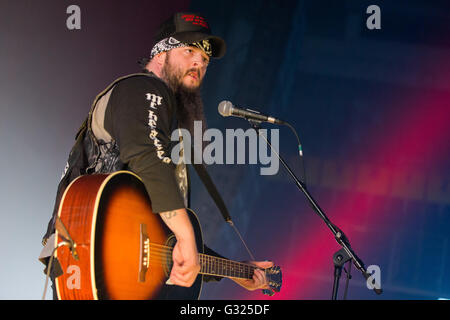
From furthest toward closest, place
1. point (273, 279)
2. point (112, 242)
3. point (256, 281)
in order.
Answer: point (273, 279)
point (256, 281)
point (112, 242)

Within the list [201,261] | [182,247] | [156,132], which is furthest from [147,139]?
[201,261]

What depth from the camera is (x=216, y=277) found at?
7.68ft

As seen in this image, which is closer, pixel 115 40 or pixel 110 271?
pixel 110 271

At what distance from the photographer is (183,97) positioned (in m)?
2.18

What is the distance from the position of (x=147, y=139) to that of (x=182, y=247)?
0.42 meters

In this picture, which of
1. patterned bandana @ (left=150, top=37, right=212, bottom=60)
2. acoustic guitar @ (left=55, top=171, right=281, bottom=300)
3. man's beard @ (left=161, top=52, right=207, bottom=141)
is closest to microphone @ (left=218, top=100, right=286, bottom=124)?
man's beard @ (left=161, top=52, right=207, bottom=141)

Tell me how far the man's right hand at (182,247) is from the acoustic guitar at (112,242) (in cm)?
10

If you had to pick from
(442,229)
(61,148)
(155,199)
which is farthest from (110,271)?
(442,229)

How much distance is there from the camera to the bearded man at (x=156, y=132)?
1.69 meters

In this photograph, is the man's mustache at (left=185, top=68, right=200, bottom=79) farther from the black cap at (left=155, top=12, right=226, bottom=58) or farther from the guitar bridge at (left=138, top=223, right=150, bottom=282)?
the guitar bridge at (left=138, top=223, right=150, bottom=282)

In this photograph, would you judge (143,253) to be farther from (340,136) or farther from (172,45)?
(340,136)

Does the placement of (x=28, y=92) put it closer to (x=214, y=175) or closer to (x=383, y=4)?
(x=214, y=175)

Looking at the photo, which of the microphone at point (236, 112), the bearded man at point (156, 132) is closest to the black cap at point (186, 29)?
the bearded man at point (156, 132)
